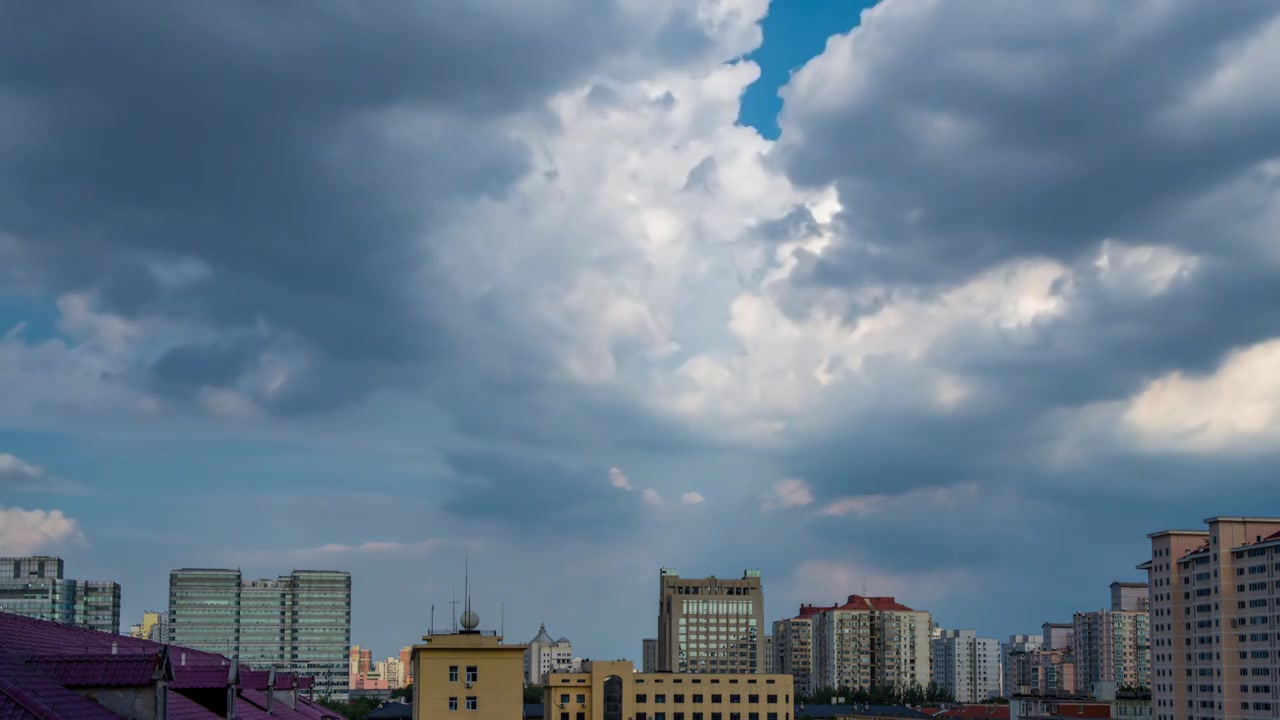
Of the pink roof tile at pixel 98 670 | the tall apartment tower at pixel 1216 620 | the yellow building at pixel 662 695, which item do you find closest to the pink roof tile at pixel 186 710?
the pink roof tile at pixel 98 670

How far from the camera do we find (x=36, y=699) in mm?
15031

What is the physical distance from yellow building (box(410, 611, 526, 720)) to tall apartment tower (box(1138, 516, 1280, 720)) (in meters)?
126

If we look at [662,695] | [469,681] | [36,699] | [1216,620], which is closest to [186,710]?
[36,699]

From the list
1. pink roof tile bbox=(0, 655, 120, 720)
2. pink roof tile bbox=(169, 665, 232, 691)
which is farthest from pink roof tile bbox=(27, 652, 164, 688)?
pink roof tile bbox=(169, 665, 232, 691)

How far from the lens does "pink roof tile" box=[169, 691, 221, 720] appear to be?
23.5 meters

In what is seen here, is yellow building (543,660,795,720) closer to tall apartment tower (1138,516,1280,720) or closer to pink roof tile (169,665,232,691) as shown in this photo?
tall apartment tower (1138,516,1280,720)

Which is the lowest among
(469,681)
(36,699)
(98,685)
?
(469,681)

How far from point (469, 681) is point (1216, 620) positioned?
137 metres

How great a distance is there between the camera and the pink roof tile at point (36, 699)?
14.8 m

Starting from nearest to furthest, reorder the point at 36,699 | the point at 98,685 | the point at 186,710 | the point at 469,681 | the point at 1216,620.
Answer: the point at 36,699, the point at 98,685, the point at 186,710, the point at 469,681, the point at 1216,620

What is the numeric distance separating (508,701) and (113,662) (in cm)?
4664

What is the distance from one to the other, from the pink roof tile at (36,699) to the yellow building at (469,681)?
45.9 metres

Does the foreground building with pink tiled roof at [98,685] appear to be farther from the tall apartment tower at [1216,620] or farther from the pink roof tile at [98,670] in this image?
the tall apartment tower at [1216,620]

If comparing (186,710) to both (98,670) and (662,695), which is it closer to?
(98,670)
